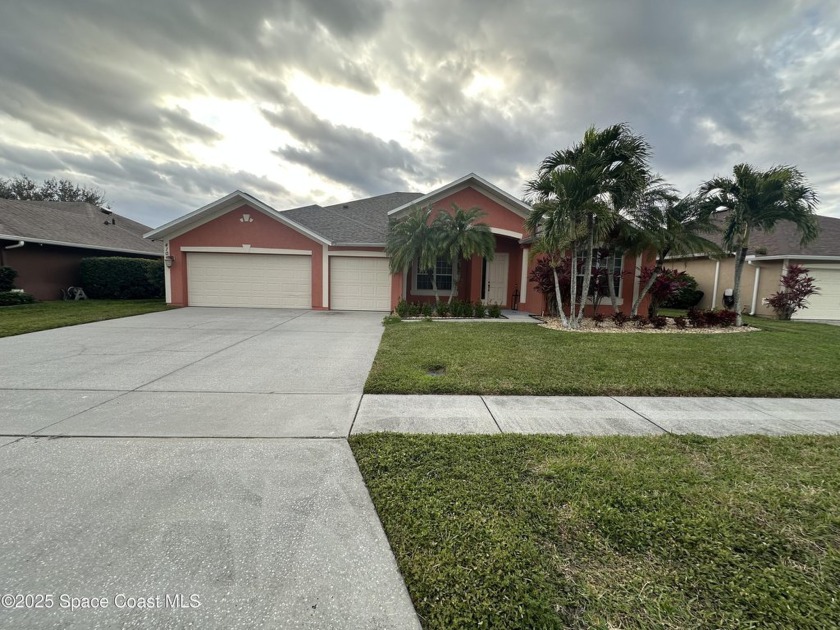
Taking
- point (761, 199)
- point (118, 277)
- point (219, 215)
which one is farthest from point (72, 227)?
point (761, 199)

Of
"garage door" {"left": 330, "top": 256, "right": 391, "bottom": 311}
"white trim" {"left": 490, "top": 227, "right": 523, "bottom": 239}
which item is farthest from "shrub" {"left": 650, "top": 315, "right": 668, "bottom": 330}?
"garage door" {"left": 330, "top": 256, "right": 391, "bottom": 311}

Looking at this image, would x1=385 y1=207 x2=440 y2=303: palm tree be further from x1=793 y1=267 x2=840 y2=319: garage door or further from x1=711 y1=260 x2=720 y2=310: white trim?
x1=793 y1=267 x2=840 y2=319: garage door

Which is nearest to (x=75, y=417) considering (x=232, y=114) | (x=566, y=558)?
(x=566, y=558)

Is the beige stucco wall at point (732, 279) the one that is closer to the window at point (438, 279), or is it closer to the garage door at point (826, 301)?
the garage door at point (826, 301)

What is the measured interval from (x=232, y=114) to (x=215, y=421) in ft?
42.7

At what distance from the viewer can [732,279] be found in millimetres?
15766

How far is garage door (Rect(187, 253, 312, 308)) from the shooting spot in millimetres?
13766

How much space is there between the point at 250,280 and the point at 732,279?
2084 centimetres

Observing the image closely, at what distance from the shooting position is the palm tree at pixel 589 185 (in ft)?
28.1

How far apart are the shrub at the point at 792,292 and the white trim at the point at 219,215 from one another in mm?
16969

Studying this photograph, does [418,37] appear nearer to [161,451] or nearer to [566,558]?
[161,451]

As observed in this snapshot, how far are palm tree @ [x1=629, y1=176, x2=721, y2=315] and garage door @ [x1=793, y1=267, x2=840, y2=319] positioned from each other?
7330 mm

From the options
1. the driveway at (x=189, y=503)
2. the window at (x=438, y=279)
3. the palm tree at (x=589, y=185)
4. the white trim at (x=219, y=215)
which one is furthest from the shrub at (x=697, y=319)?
the white trim at (x=219, y=215)

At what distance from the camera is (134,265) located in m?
16.3
